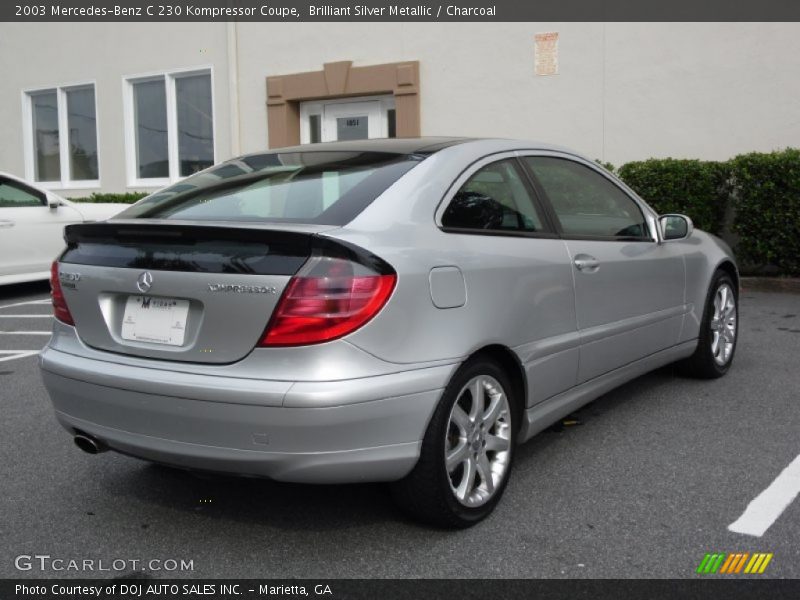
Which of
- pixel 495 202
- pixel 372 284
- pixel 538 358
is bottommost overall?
pixel 538 358

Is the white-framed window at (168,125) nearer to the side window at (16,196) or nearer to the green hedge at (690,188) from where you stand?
→ the side window at (16,196)

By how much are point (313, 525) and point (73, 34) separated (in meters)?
13.6

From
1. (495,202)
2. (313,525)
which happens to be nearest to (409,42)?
(495,202)

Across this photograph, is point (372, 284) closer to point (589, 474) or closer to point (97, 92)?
point (589, 474)

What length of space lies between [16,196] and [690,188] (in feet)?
24.6

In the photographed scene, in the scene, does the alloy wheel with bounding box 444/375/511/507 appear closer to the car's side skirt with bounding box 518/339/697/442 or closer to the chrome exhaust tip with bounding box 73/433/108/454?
the car's side skirt with bounding box 518/339/697/442

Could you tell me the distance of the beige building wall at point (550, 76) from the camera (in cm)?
929

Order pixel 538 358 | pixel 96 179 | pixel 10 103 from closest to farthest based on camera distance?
pixel 538 358 < pixel 96 179 < pixel 10 103

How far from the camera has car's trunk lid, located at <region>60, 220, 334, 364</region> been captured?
108 inches

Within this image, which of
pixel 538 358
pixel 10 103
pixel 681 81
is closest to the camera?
pixel 538 358

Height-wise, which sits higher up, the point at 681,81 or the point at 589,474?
the point at 681,81

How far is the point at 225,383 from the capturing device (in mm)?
2732

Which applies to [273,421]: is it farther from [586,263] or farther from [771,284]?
[771,284]

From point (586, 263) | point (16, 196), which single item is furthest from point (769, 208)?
point (16, 196)
